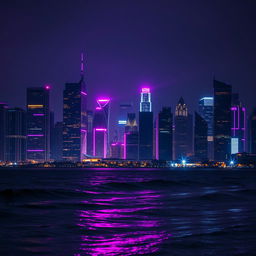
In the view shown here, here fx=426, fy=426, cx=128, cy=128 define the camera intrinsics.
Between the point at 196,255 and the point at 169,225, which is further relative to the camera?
the point at 169,225

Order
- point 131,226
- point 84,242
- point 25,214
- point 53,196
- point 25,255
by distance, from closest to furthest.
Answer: point 25,255 → point 84,242 → point 131,226 → point 25,214 → point 53,196

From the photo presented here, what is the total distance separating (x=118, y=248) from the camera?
20422mm

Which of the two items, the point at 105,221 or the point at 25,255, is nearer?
the point at 25,255

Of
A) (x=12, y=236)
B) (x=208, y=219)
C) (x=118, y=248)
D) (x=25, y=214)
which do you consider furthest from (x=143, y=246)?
(x=25, y=214)

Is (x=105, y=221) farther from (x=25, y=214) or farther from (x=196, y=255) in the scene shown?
(x=196, y=255)

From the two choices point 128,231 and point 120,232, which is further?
point 128,231

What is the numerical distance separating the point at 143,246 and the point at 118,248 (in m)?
1.29

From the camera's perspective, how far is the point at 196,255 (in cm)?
1923

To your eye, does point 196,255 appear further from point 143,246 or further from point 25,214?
point 25,214

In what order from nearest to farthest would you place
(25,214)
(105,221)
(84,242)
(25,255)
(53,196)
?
(25,255) < (84,242) < (105,221) < (25,214) < (53,196)

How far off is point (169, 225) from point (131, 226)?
Result: 2.46m

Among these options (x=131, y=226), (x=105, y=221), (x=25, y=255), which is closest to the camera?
(x=25, y=255)

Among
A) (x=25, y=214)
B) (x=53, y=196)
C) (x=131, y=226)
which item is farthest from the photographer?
(x=53, y=196)

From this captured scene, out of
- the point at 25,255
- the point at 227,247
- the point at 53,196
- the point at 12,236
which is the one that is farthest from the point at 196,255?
the point at 53,196
